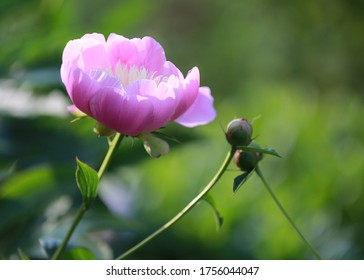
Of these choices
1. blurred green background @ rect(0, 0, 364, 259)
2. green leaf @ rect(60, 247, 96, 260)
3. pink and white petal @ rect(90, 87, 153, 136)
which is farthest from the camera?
blurred green background @ rect(0, 0, 364, 259)

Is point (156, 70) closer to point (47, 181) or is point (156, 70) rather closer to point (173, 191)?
point (47, 181)

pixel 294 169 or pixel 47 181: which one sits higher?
pixel 47 181

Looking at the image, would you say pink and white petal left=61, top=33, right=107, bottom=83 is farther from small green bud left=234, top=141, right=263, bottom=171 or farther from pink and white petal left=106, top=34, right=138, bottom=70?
small green bud left=234, top=141, right=263, bottom=171

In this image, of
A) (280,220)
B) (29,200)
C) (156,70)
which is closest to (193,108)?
(156,70)

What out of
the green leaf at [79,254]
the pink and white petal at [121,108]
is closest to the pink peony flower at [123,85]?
the pink and white petal at [121,108]

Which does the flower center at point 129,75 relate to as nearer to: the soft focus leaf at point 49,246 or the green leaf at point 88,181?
the green leaf at point 88,181

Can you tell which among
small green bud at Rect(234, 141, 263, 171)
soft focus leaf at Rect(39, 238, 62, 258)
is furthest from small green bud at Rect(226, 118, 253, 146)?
soft focus leaf at Rect(39, 238, 62, 258)

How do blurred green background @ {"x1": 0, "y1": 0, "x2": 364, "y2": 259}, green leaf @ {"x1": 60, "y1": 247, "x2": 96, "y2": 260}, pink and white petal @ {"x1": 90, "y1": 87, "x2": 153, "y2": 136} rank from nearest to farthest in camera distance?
1. pink and white petal @ {"x1": 90, "y1": 87, "x2": 153, "y2": 136}
2. green leaf @ {"x1": 60, "y1": 247, "x2": 96, "y2": 260}
3. blurred green background @ {"x1": 0, "y1": 0, "x2": 364, "y2": 259}

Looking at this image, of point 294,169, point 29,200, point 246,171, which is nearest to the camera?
point 246,171
